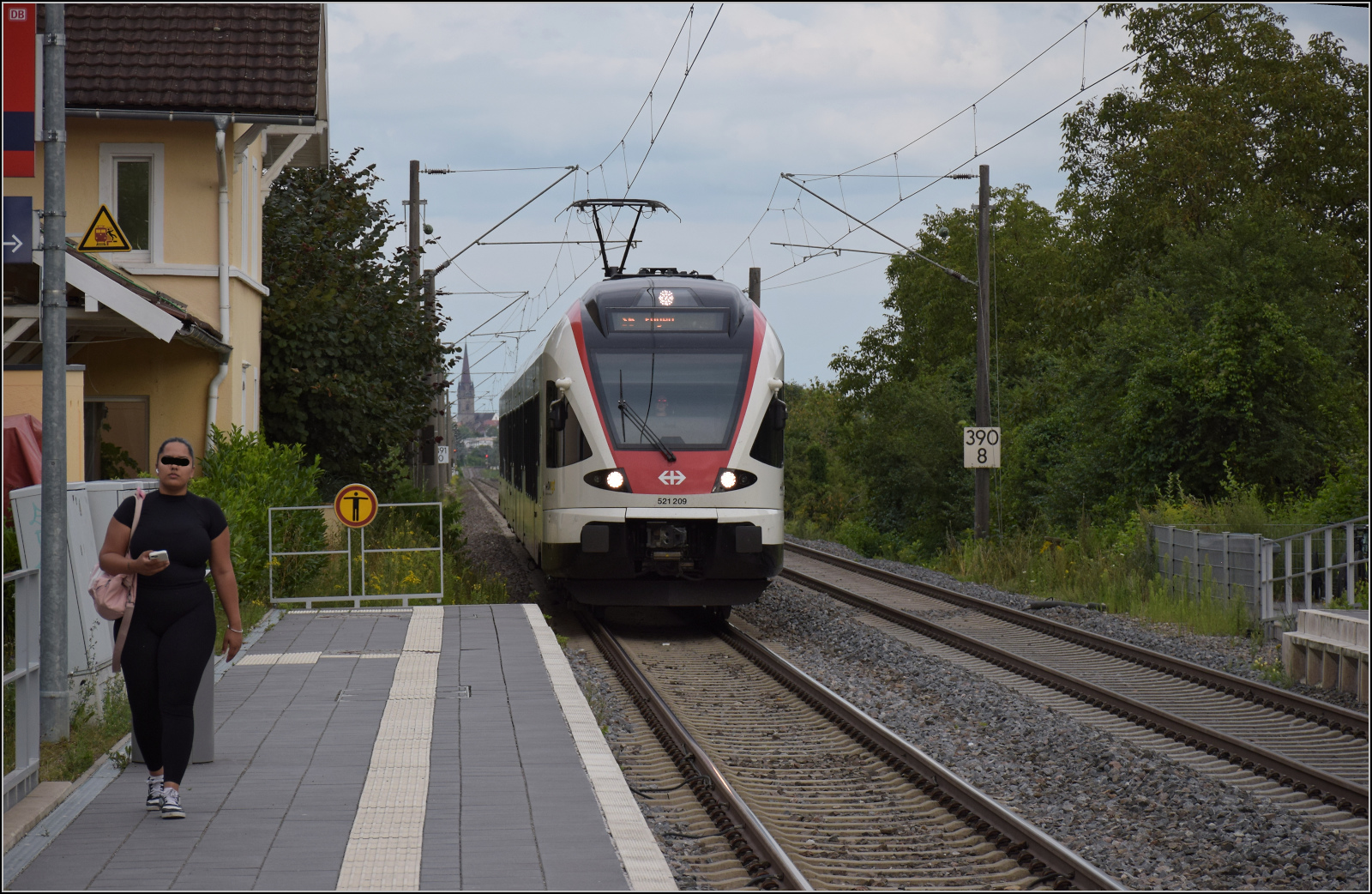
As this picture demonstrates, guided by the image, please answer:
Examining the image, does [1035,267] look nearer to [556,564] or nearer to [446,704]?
[556,564]

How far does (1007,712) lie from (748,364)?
5.34 m

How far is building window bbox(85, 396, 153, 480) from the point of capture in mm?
16281

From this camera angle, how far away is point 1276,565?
1652cm

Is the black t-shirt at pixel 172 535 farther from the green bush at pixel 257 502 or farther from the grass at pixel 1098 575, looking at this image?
the grass at pixel 1098 575

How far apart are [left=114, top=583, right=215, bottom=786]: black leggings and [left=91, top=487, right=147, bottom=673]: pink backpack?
0.11ft

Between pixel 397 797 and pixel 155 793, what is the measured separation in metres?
1.11

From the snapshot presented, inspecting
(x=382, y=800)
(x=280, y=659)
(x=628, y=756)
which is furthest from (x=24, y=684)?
(x=280, y=659)

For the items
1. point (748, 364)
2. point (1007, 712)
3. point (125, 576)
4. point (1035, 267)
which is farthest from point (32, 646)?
point (1035, 267)

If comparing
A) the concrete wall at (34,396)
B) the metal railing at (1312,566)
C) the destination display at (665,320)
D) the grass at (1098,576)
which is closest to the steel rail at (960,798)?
the destination display at (665,320)

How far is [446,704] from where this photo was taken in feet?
31.3

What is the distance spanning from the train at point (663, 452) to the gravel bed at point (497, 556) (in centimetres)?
446

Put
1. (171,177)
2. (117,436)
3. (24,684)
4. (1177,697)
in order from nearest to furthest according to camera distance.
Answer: (24,684)
(1177,697)
(117,436)
(171,177)

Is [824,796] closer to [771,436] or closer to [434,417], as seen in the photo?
[771,436]

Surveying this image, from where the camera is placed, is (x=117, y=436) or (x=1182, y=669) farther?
(x=117, y=436)
